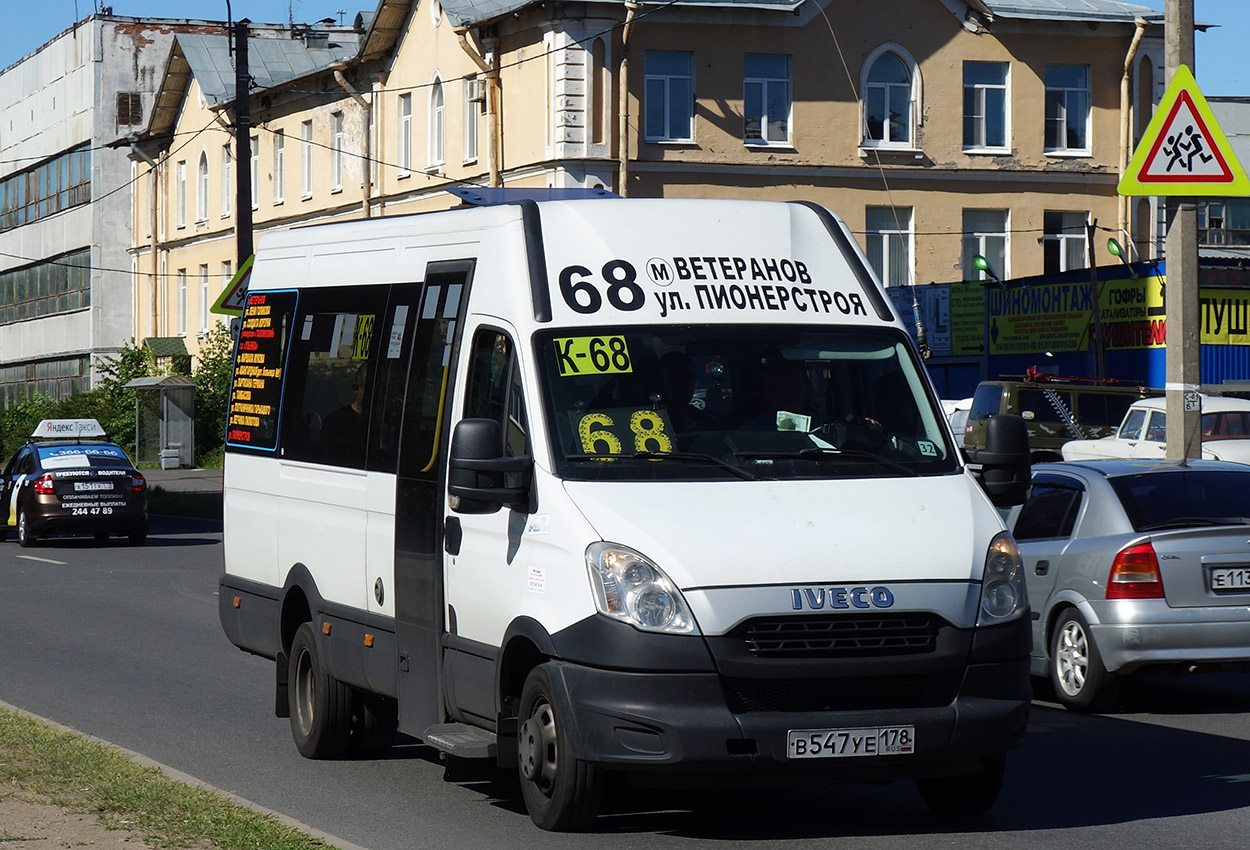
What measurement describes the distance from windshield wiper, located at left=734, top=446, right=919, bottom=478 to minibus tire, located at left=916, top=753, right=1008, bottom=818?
1.19 m

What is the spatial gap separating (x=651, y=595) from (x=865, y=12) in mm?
38195

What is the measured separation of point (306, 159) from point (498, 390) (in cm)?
4555

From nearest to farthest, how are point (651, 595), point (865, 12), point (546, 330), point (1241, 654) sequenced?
point (651, 595)
point (546, 330)
point (1241, 654)
point (865, 12)

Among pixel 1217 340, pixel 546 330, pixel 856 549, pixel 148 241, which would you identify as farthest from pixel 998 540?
pixel 148 241

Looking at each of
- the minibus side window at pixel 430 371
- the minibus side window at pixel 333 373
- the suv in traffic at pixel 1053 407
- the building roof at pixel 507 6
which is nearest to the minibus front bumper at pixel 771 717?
the minibus side window at pixel 430 371

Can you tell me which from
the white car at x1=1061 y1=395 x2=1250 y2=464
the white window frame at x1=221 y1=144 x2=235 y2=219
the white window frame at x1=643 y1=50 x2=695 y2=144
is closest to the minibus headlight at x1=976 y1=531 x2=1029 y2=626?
the white car at x1=1061 y1=395 x2=1250 y2=464

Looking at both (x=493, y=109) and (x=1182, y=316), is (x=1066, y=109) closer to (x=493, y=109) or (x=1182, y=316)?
(x=493, y=109)

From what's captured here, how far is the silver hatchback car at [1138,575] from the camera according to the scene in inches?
418

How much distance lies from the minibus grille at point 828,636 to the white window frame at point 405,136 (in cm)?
4051

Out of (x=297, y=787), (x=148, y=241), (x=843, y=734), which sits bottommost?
(x=297, y=787)

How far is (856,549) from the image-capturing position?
7.06 meters

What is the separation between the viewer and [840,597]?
696 cm

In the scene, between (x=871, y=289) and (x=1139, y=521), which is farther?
(x=1139, y=521)

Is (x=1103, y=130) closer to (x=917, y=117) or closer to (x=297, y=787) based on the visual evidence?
(x=917, y=117)
